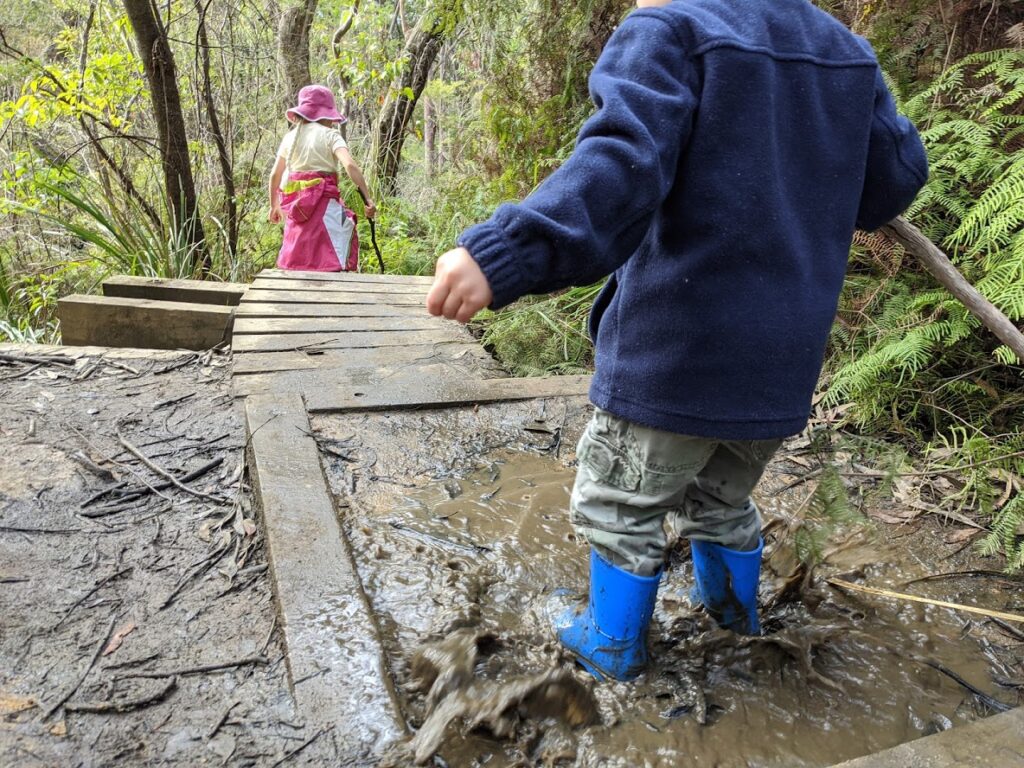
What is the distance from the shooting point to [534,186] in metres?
5.34

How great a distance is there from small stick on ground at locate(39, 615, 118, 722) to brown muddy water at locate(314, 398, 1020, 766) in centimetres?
60

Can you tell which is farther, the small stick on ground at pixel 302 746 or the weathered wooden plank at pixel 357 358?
the weathered wooden plank at pixel 357 358

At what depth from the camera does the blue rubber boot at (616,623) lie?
1.62 m

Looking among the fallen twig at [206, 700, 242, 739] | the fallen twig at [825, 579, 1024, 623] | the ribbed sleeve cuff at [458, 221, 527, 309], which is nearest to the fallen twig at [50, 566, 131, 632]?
the fallen twig at [206, 700, 242, 739]

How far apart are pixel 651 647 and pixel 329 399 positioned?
5.84 feet

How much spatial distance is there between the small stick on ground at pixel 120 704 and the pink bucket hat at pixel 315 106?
5353 millimetres

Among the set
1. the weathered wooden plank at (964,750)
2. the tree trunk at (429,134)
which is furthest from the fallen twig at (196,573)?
the tree trunk at (429,134)

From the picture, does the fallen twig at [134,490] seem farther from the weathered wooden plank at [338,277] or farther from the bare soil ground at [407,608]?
the weathered wooden plank at [338,277]

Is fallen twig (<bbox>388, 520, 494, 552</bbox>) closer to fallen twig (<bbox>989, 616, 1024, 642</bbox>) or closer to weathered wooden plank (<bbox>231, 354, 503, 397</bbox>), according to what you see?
weathered wooden plank (<bbox>231, 354, 503, 397</bbox>)

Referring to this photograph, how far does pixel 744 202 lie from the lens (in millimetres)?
1341

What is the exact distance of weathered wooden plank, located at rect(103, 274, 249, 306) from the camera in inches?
172

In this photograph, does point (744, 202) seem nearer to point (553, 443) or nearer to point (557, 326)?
point (553, 443)

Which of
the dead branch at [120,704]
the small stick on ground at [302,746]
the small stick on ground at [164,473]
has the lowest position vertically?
the small stick on ground at [164,473]

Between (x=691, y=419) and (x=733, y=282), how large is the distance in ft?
0.90
